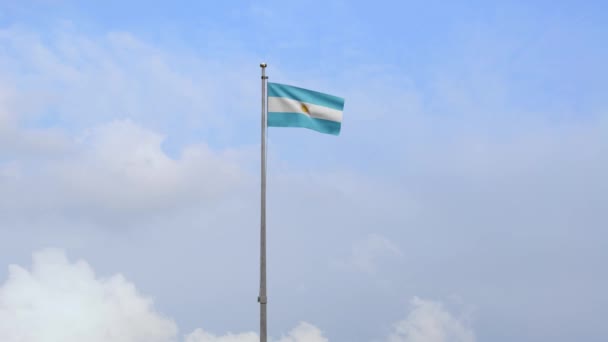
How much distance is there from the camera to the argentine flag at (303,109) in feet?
96.6

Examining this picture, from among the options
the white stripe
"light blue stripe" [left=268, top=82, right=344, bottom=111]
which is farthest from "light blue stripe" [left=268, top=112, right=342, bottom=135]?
"light blue stripe" [left=268, top=82, right=344, bottom=111]

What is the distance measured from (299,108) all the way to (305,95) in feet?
1.57

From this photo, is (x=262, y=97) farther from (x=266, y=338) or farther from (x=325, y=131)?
(x=266, y=338)

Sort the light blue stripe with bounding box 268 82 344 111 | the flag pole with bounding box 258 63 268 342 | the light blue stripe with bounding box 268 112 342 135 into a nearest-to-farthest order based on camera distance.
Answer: the flag pole with bounding box 258 63 268 342, the light blue stripe with bounding box 268 112 342 135, the light blue stripe with bounding box 268 82 344 111

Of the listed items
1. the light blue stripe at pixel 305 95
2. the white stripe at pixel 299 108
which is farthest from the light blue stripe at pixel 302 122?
the light blue stripe at pixel 305 95

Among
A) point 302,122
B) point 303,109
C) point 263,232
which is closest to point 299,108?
point 303,109

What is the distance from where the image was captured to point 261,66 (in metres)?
29.6

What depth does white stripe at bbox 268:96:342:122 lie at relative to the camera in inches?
1159

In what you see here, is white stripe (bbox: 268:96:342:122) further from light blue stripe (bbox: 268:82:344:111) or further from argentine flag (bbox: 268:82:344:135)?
light blue stripe (bbox: 268:82:344:111)

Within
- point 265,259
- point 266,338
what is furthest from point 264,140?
point 266,338

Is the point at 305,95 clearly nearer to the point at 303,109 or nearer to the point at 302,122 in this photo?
the point at 303,109

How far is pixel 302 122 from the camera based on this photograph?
29812mm

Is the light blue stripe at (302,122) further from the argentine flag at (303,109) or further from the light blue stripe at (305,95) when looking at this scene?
the light blue stripe at (305,95)

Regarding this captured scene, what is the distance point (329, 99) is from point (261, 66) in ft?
8.34
